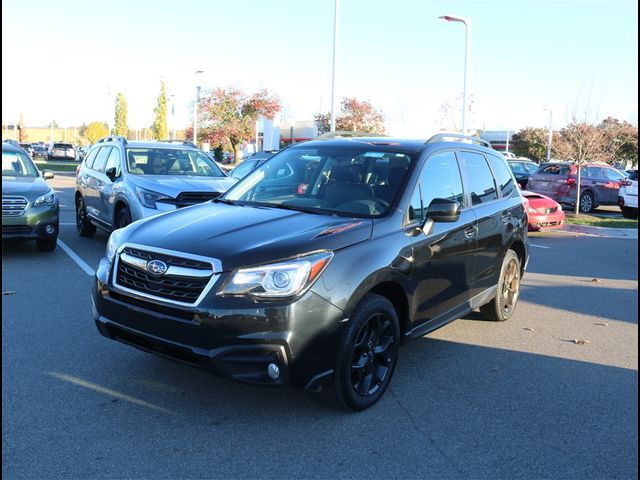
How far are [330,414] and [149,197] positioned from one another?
5.57m

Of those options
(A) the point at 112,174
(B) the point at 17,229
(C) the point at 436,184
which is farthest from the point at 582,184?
(B) the point at 17,229

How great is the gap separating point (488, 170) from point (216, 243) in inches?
131

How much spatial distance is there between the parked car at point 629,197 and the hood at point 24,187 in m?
16.3

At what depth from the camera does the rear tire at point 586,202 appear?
20125 millimetres

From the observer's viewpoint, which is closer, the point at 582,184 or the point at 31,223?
the point at 31,223

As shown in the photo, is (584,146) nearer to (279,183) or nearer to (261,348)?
(279,183)

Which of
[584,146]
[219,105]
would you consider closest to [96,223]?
[584,146]

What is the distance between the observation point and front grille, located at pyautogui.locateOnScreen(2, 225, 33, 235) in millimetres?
8664

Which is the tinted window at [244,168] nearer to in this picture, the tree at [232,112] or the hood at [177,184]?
the hood at [177,184]

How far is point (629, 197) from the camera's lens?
60.3ft

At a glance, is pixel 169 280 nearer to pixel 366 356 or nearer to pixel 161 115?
pixel 366 356

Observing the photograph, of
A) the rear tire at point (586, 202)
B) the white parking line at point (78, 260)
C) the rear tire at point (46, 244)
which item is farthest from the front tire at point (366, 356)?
the rear tire at point (586, 202)

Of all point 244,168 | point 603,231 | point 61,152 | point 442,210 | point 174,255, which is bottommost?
point 603,231

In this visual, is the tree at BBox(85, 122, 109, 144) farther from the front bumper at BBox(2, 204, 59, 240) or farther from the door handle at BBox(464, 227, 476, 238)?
the door handle at BBox(464, 227, 476, 238)
